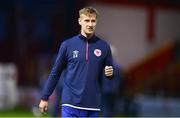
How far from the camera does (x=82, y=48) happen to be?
35.1ft

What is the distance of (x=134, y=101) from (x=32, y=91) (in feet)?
11.0

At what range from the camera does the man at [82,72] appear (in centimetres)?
1064

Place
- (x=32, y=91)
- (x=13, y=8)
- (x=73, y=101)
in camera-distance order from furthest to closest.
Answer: (x=13, y=8) → (x=32, y=91) → (x=73, y=101)

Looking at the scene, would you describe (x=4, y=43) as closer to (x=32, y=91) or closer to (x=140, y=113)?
(x=32, y=91)

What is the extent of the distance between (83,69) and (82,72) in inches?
1.6

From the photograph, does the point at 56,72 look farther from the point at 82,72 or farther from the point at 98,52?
the point at 98,52

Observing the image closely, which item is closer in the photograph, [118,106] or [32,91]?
[118,106]

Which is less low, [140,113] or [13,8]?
[13,8]

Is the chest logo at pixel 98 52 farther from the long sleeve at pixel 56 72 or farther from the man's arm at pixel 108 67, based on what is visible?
the long sleeve at pixel 56 72

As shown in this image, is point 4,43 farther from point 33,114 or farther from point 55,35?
point 33,114

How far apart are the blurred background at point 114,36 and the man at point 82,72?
46.9 feet

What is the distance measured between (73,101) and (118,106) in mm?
11864

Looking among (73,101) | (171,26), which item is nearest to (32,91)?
(171,26)

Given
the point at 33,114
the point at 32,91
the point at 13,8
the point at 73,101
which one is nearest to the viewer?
the point at 73,101
